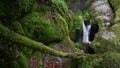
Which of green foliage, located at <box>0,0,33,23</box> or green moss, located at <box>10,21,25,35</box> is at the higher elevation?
green foliage, located at <box>0,0,33,23</box>

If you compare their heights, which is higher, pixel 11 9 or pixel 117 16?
pixel 11 9

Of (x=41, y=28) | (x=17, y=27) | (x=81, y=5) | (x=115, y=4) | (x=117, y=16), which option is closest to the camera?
(x=17, y=27)

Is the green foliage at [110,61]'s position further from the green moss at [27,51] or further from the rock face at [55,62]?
the green moss at [27,51]

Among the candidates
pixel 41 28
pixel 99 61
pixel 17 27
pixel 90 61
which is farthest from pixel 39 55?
pixel 99 61

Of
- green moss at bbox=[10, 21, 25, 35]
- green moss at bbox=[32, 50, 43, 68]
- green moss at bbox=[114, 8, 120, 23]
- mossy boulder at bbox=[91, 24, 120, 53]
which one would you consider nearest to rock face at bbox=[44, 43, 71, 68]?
green moss at bbox=[32, 50, 43, 68]

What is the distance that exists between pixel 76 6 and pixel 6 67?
9.75 meters

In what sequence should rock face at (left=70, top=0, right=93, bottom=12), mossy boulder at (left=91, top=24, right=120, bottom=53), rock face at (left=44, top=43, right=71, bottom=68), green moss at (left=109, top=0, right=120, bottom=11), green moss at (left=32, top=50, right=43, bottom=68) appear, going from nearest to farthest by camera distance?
green moss at (left=32, top=50, right=43, bottom=68) < rock face at (left=44, top=43, right=71, bottom=68) < mossy boulder at (left=91, top=24, right=120, bottom=53) < green moss at (left=109, top=0, right=120, bottom=11) < rock face at (left=70, top=0, right=93, bottom=12)

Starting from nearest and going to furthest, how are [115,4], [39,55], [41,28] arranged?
1. [39,55]
2. [41,28]
3. [115,4]

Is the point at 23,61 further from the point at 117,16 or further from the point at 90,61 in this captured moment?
the point at 117,16

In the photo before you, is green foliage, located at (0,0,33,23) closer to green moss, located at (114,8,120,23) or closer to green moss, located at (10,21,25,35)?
green moss, located at (10,21,25,35)

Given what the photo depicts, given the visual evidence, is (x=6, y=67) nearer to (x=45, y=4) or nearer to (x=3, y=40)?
(x=3, y=40)

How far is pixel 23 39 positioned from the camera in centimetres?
556

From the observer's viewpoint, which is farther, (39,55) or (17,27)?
(39,55)

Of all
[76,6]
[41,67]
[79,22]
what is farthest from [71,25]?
[76,6]
